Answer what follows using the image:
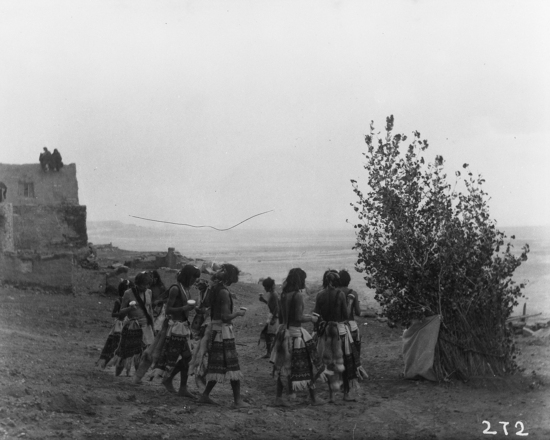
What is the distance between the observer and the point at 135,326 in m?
9.48

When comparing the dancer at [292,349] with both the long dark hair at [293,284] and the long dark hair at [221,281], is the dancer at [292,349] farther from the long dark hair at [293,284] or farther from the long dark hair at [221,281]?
the long dark hair at [221,281]

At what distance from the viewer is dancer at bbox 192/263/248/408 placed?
777cm

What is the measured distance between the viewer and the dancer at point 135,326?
9.33 meters

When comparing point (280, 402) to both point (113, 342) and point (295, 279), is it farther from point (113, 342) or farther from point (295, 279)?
point (113, 342)

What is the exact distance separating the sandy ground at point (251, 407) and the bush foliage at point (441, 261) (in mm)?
578

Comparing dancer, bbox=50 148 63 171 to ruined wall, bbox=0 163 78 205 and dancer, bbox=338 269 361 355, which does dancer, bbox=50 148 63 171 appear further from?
dancer, bbox=338 269 361 355

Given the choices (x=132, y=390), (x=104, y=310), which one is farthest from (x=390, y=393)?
(x=104, y=310)

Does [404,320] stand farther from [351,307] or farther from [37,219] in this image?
[37,219]

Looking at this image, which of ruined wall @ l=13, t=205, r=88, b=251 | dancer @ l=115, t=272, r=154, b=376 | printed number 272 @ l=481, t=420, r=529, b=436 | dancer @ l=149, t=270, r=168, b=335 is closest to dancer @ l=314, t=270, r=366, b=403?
printed number 272 @ l=481, t=420, r=529, b=436

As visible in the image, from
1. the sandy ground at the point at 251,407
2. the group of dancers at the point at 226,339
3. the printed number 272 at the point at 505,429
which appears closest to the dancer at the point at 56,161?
the sandy ground at the point at 251,407

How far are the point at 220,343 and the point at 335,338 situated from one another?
1749 millimetres

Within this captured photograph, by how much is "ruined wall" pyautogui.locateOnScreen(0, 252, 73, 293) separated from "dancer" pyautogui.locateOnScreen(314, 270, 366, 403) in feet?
41.6

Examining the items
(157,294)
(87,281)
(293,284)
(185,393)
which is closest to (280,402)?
(185,393)

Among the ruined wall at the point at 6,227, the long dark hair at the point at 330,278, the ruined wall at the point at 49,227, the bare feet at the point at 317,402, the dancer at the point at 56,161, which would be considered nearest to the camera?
the bare feet at the point at 317,402
